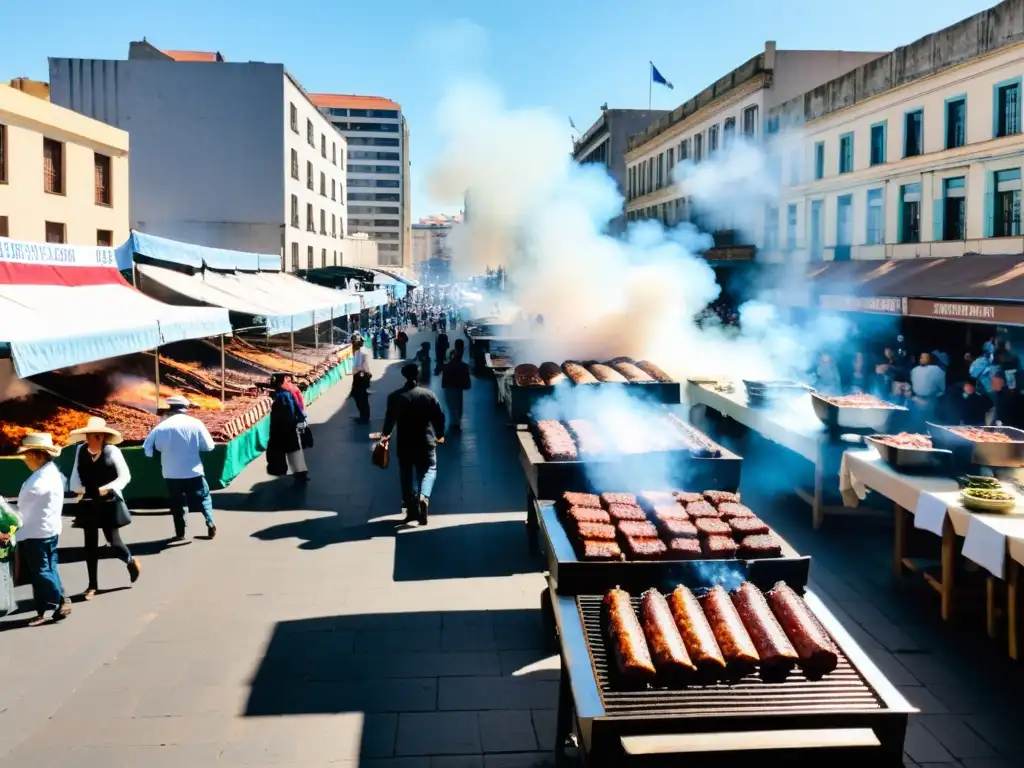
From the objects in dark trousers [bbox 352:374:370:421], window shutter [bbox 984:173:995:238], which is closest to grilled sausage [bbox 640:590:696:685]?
dark trousers [bbox 352:374:370:421]

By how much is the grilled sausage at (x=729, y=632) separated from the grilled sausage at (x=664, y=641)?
0.19 m

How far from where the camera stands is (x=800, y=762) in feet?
12.3

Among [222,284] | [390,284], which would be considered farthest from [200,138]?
[222,284]

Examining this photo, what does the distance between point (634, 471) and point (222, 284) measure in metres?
13.5

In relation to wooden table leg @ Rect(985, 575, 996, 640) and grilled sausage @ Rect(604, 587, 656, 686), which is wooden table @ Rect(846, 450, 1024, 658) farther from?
grilled sausage @ Rect(604, 587, 656, 686)

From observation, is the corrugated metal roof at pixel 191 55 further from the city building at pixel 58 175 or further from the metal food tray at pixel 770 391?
the metal food tray at pixel 770 391

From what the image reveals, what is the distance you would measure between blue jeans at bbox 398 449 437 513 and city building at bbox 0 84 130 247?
53.4 ft

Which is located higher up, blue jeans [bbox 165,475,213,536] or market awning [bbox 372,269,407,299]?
market awning [bbox 372,269,407,299]

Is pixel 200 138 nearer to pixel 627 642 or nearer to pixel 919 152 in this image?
pixel 919 152

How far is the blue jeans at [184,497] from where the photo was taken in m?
8.83

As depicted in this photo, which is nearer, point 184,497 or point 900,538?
point 900,538

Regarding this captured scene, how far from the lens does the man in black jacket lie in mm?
9555

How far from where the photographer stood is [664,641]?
14.1 ft

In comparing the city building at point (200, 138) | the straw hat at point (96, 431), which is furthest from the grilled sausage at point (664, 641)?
the city building at point (200, 138)
